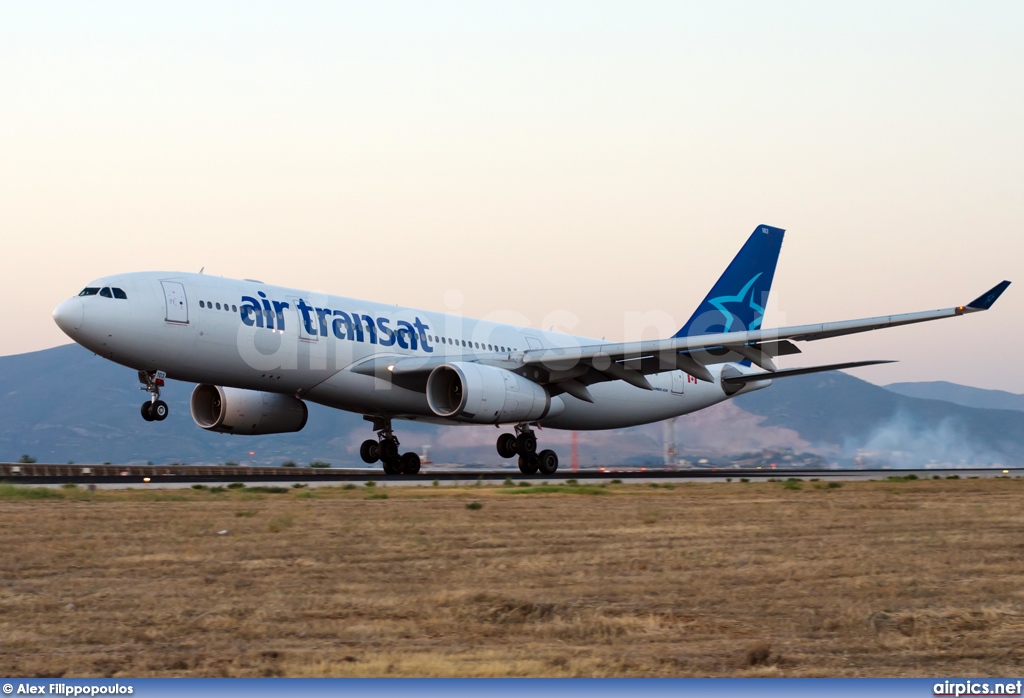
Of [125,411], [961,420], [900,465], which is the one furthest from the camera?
[125,411]

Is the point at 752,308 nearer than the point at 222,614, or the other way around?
the point at 222,614

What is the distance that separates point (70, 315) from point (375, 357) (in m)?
7.81

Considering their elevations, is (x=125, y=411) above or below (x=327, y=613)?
above

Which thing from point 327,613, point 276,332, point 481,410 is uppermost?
point 276,332

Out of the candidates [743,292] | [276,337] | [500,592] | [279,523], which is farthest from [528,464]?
[500,592]

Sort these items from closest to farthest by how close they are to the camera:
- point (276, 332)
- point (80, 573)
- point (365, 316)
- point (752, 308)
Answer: point (80, 573) → point (276, 332) → point (365, 316) → point (752, 308)

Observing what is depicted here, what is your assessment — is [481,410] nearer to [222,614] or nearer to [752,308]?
[752,308]

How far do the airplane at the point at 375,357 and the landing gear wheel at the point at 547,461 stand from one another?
41 millimetres

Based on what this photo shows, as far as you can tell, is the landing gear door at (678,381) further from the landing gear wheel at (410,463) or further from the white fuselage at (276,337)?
the landing gear wheel at (410,463)

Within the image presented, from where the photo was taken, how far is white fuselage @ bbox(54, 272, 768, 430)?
2572 centimetres

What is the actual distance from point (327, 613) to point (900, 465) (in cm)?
5376

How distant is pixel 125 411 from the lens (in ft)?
437

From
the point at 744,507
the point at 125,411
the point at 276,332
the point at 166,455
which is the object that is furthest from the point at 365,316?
the point at 125,411

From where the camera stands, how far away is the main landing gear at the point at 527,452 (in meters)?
33.5
